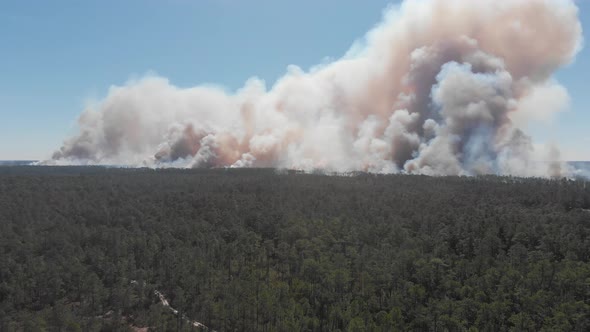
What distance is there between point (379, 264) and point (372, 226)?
52.3 feet

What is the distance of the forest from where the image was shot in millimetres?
56656

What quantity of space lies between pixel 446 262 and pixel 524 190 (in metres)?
51.0

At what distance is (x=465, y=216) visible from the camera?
282ft

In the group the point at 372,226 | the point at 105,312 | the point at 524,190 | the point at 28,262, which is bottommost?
the point at 105,312

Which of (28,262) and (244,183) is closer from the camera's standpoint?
(28,262)

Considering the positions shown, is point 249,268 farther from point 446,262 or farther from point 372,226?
point 446,262

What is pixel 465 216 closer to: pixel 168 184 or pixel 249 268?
pixel 249 268

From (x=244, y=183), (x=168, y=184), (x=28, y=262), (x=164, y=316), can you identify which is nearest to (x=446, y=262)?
(x=164, y=316)

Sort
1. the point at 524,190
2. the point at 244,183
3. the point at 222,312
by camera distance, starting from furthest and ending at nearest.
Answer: the point at 244,183 → the point at 524,190 → the point at 222,312

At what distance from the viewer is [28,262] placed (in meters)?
72.7

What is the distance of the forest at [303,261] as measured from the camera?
56.7m

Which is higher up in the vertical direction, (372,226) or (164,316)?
(372,226)

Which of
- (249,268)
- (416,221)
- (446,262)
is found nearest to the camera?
(446,262)

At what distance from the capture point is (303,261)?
72938 mm
